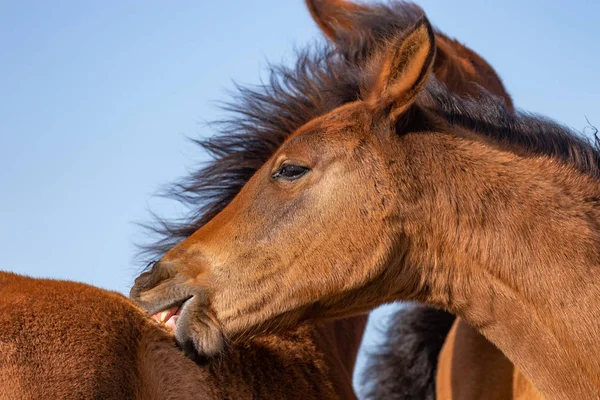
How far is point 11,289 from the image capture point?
3.85m

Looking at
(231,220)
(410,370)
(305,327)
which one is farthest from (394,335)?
(231,220)

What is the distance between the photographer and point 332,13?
21.0 feet

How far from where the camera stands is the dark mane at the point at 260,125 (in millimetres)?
5238

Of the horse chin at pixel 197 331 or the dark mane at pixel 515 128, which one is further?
the dark mane at pixel 515 128

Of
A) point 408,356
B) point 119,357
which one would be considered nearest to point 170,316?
point 119,357

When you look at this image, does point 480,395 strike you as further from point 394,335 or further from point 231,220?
point 231,220

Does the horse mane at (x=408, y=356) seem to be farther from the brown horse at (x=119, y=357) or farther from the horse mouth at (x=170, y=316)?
the horse mouth at (x=170, y=316)

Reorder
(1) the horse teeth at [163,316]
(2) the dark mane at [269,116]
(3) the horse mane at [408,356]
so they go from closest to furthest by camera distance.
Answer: (1) the horse teeth at [163,316] < (2) the dark mane at [269,116] < (3) the horse mane at [408,356]

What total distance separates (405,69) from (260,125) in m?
1.53

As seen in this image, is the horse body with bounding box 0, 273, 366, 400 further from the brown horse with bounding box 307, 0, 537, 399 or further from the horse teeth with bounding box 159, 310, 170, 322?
the brown horse with bounding box 307, 0, 537, 399

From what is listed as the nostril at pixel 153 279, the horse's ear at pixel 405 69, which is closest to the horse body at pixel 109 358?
the nostril at pixel 153 279

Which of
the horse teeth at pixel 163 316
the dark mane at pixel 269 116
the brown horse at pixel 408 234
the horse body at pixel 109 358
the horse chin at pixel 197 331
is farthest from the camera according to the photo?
the dark mane at pixel 269 116

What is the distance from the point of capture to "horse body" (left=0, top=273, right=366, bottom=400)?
3559 millimetres

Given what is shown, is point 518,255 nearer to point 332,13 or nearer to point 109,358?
point 109,358
